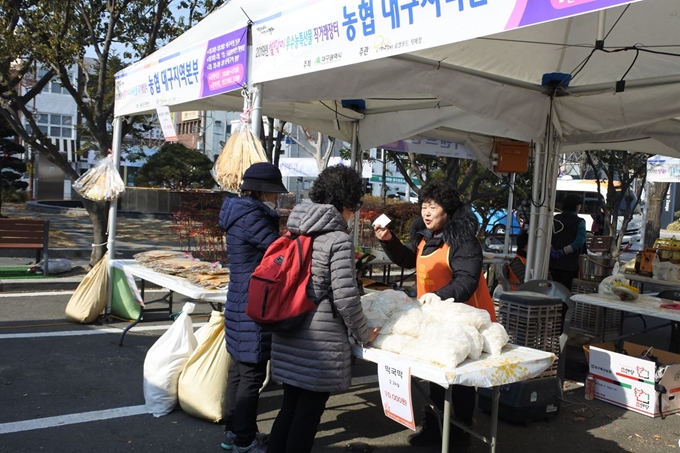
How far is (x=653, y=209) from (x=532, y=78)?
12507 mm

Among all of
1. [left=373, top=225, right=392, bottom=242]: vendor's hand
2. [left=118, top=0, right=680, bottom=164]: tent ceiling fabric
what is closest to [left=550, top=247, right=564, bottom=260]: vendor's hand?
[left=118, top=0, right=680, bottom=164]: tent ceiling fabric

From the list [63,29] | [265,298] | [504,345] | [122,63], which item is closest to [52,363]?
[265,298]

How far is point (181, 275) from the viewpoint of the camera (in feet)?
16.8

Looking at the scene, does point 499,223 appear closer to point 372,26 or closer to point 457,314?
point 372,26

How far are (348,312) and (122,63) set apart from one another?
10.3m

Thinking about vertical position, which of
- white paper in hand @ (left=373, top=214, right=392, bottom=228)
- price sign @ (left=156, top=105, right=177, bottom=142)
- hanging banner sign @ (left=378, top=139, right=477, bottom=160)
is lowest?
white paper in hand @ (left=373, top=214, right=392, bottom=228)

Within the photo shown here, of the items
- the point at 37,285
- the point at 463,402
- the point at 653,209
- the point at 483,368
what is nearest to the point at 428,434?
the point at 463,402

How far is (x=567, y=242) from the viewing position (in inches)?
267

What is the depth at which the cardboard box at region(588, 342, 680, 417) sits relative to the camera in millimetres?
4520

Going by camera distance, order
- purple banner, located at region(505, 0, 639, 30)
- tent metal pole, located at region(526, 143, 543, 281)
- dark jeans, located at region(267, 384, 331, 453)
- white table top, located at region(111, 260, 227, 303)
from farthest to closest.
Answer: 1. tent metal pole, located at region(526, 143, 543, 281)
2. white table top, located at region(111, 260, 227, 303)
3. dark jeans, located at region(267, 384, 331, 453)
4. purple banner, located at region(505, 0, 639, 30)

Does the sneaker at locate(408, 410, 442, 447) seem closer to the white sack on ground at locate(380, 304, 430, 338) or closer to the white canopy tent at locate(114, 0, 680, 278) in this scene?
the white sack on ground at locate(380, 304, 430, 338)

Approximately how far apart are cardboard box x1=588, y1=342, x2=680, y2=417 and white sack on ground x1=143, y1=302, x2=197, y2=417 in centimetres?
339

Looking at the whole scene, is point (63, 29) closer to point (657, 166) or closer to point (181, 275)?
point (181, 275)

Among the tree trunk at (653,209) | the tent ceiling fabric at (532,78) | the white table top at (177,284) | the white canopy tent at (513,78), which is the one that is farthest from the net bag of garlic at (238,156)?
the tree trunk at (653,209)
